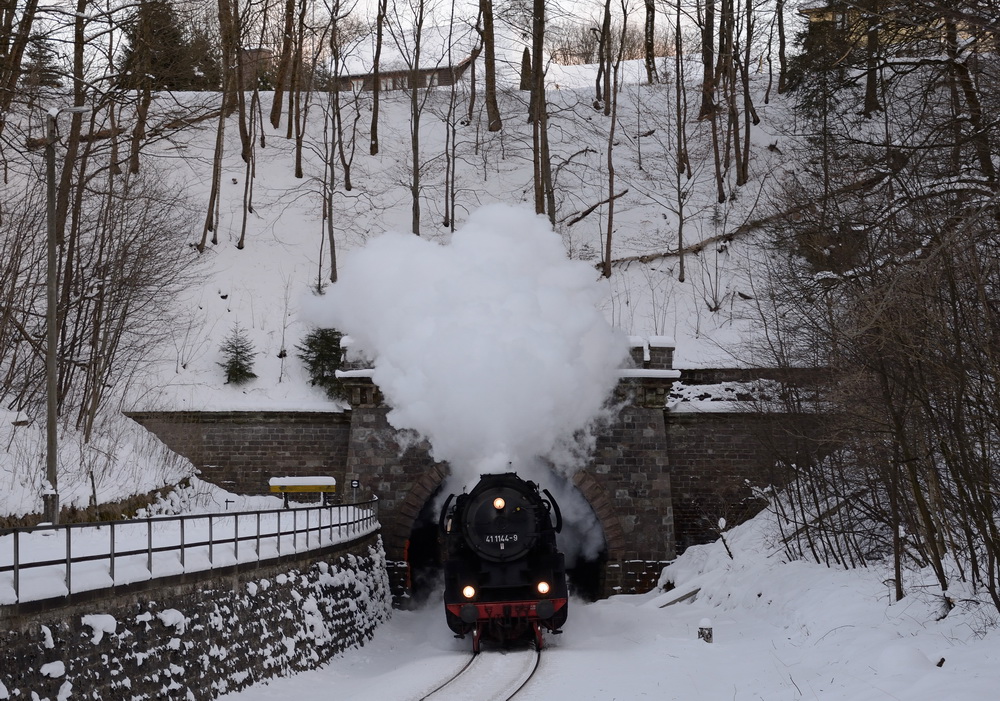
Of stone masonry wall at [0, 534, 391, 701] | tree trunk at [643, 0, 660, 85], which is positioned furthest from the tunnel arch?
tree trunk at [643, 0, 660, 85]

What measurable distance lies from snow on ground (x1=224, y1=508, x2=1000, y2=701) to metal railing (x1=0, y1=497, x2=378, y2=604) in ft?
5.87

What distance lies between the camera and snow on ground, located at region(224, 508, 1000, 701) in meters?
9.18

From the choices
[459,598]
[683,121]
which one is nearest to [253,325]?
[459,598]

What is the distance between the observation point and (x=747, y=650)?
12.8m

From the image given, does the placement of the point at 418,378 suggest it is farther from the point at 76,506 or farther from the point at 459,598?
the point at 76,506

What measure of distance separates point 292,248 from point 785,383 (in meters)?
19.4

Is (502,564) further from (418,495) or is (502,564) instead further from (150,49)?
(150,49)

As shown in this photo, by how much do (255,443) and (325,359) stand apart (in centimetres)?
295

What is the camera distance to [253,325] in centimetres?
2770

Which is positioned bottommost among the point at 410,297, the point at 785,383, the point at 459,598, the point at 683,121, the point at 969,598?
the point at 459,598

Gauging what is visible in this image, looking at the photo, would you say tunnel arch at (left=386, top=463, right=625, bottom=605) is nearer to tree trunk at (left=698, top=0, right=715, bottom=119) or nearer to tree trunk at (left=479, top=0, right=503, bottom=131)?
tree trunk at (left=698, top=0, right=715, bottom=119)

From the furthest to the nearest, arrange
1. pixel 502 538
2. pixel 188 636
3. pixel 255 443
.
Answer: pixel 255 443, pixel 502 538, pixel 188 636

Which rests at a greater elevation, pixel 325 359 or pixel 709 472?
pixel 325 359

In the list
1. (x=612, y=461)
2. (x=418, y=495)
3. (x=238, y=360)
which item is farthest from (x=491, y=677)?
(x=238, y=360)
